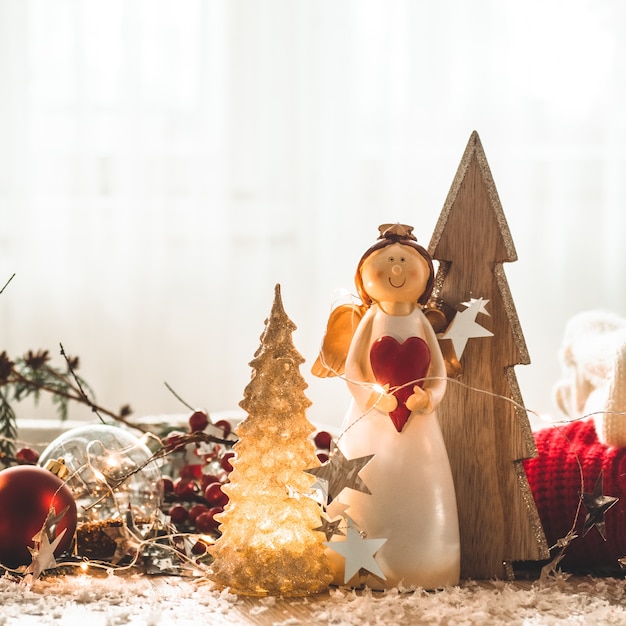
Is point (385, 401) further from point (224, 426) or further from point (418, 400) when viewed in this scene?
point (224, 426)

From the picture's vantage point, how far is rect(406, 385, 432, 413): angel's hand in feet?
2.29

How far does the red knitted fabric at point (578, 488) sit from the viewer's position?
2.50ft

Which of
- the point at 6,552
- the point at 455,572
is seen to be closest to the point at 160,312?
the point at 6,552

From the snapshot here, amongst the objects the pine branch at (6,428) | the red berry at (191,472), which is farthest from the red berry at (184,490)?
the pine branch at (6,428)

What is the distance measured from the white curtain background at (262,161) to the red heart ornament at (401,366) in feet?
2.97

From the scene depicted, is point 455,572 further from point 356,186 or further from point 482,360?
point 356,186

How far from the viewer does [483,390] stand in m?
0.76

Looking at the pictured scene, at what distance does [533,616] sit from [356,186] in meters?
1.11

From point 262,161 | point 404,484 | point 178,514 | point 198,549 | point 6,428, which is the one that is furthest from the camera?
point 262,161

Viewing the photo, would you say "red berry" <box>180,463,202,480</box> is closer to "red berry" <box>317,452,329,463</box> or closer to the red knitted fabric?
"red berry" <box>317,452,329,463</box>

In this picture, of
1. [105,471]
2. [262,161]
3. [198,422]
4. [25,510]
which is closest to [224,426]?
[198,422]

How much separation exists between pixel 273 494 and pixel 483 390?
209 mm

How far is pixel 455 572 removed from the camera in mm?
706

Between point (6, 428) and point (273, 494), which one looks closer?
point (273, 494)
